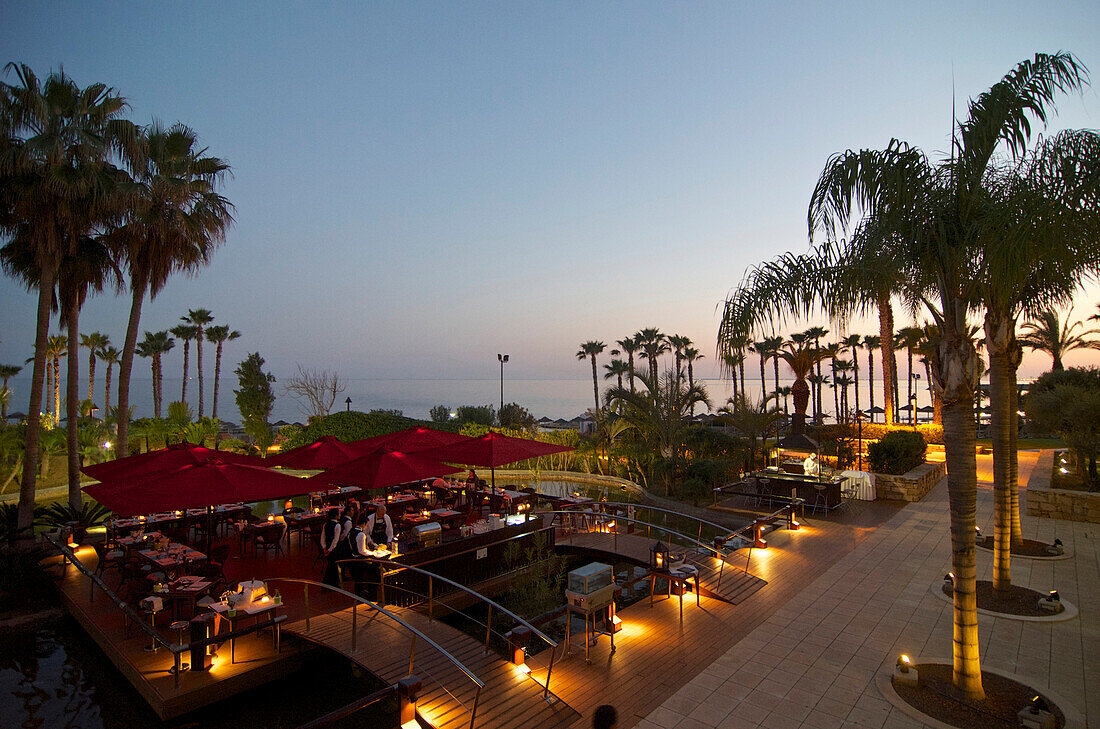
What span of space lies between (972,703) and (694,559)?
5.39 metres

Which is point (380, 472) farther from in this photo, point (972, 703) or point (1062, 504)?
point (1062, 504)

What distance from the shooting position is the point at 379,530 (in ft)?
38.2

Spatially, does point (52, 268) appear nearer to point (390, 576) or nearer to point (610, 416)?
point (390, 576)

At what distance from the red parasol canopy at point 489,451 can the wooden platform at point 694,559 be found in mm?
2389

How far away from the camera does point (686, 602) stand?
9.98 meters

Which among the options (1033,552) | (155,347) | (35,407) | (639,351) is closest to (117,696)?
(35,407)

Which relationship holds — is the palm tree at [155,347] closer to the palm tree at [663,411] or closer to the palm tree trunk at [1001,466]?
the palm tree at [663,411]

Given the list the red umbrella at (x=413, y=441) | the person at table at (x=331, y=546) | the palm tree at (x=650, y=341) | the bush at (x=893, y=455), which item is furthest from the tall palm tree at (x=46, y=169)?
the palm tree at (x=650, y=341)

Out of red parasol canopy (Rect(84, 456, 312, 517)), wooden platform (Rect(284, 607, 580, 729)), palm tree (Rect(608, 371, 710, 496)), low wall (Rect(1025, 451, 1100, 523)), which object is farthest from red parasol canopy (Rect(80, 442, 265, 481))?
low wall (Rect(1025, 451, 1100, 523))

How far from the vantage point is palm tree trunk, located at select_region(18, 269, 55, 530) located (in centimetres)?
1253

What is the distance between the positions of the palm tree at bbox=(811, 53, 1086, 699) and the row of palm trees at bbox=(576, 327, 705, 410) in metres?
51.5

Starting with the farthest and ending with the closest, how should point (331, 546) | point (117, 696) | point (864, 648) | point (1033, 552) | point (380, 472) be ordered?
point (1033, 552) < point (380, 472) < point (331, 546) < point (864, 648) < point (117, 696)

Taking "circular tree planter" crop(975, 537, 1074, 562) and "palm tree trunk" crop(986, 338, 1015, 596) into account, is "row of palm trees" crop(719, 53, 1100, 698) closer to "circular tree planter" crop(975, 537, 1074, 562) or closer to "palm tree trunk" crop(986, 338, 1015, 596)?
"palm tree trunk" crop(986, 338, 1015, 596)

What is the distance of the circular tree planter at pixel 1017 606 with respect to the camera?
8719 mm
